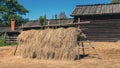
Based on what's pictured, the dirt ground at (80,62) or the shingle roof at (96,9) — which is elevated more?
the shingle roof at (96,9)

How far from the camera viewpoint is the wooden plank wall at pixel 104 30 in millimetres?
25828

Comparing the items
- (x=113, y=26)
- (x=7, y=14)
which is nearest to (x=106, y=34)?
(x=113, y=26)

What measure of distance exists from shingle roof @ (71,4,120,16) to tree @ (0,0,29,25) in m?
34.8

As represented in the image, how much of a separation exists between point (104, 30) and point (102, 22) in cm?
82

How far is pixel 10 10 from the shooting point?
6244 centimetres

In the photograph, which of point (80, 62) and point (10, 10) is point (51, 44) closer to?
point (80, 62)

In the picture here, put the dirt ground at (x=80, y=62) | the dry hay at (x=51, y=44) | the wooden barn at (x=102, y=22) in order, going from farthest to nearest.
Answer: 1. the wooden barn at (x=102, y=22)
2. the dry hay at (x=51, y=44)
3. the dirt ground at (x=80, y=62)

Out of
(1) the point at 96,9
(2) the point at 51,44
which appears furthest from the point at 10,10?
(2) the point at 51,44

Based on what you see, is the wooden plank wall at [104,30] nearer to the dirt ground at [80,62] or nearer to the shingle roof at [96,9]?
the shingle roof at [96,9]

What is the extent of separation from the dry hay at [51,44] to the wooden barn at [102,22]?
1001 cm

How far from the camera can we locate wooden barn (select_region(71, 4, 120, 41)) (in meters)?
25.8

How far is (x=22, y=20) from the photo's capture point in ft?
208

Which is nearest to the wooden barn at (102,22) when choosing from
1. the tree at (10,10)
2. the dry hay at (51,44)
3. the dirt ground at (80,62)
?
the dirt ground at (80,62)

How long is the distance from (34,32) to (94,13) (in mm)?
10206
